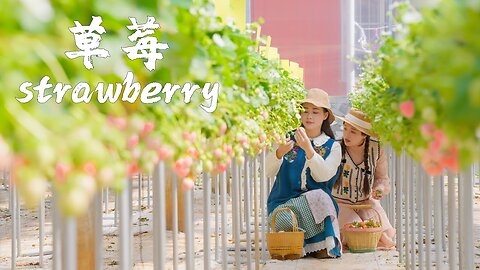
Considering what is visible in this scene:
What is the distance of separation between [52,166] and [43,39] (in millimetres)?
153

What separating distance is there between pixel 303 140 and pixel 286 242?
2.09ft

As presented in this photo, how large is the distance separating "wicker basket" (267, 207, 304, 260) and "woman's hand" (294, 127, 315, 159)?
438 millimetres

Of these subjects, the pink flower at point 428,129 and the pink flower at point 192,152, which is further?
the pink flower at point 192,152

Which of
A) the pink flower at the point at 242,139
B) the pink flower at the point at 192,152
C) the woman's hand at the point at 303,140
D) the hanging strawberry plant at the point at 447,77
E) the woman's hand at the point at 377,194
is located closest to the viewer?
the hanging strawberry plant at the point at 447,77

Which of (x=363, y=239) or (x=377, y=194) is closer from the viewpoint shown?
(x=363, y=239)

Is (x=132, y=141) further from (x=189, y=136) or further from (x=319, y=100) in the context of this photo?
(x=319, y=100)

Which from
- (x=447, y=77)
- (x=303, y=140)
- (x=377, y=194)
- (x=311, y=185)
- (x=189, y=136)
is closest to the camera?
(x=447, y=77)

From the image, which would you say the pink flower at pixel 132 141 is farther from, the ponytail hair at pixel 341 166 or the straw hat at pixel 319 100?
the ponytail hair at pixel 341 166

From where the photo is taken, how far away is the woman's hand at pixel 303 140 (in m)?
4.29

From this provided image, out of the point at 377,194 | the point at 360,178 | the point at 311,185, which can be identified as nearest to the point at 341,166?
the point at 360,178

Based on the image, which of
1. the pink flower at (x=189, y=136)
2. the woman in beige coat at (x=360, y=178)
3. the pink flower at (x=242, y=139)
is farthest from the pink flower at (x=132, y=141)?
the woman in beige coat at (x=360, y=178)

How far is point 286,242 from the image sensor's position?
4605 millimetres

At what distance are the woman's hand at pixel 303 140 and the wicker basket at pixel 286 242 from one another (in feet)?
1.44

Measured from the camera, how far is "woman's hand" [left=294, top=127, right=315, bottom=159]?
14.1 feet
